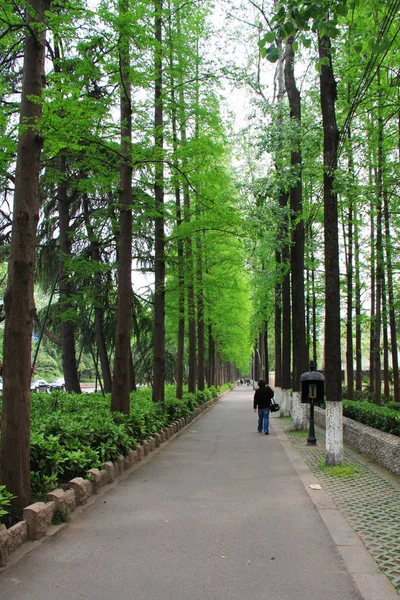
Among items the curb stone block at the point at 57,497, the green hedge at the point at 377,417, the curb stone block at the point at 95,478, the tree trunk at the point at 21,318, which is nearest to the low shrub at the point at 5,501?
the tree trunk at the point at 21,318

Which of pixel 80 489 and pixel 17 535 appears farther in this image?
pixel 80 489

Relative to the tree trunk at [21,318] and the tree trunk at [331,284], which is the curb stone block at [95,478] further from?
the tree trunk at [331,284]

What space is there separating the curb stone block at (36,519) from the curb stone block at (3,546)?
20.6 inches

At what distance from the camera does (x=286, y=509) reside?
662 cm

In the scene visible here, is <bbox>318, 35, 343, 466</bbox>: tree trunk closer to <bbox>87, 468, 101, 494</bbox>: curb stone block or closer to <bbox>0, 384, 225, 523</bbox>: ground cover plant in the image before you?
<bbox>0, 384, 225, 523</bbox>: ground cover plant

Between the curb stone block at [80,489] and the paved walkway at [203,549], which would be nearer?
the paved walkway at [203,549]

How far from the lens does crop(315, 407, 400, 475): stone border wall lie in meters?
9.12

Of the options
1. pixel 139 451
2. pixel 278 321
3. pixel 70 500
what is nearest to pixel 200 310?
pixel 278 321

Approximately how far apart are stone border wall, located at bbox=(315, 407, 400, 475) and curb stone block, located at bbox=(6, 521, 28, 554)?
651 cm

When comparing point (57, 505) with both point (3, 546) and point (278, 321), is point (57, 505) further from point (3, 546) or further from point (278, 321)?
point (278, 321)

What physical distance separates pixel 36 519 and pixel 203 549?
5.59ft

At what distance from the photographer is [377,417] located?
12.6 m

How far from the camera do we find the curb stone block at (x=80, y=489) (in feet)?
21.2

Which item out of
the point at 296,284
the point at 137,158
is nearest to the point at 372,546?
the point at 137,158
